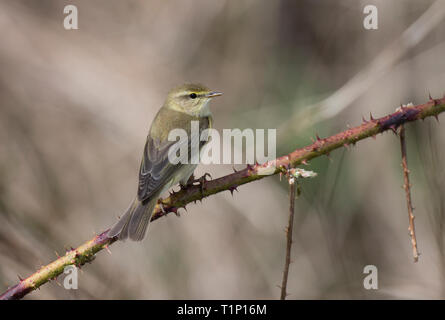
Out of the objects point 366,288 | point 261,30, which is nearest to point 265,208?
point 366,288

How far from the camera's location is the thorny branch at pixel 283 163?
7.84ft

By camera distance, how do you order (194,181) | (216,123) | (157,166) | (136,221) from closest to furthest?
(136,221), (194,181), (157,166), (216,123)

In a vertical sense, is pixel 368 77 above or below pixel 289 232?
above

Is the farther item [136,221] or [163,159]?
[163,159]

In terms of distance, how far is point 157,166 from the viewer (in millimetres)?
3869

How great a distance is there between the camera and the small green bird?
347 centimetres

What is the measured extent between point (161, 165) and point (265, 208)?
2.14m

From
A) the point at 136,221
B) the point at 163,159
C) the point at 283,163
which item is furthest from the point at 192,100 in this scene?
the point at 283,163

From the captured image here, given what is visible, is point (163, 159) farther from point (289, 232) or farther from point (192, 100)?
point (289, 232)

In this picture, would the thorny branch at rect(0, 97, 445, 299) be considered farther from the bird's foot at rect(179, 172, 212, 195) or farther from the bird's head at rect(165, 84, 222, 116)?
the bird's head at rect(165, 84, 222, 116)

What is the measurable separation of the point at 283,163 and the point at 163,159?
1.61 m

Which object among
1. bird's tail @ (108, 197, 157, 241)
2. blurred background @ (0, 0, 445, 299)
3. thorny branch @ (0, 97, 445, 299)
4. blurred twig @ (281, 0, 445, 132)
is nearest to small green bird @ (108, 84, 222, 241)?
bird's tail @ (108, 197, 157, 241)

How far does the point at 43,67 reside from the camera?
6086 millimetres

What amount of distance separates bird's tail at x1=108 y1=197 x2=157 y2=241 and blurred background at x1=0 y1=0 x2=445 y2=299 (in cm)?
194
